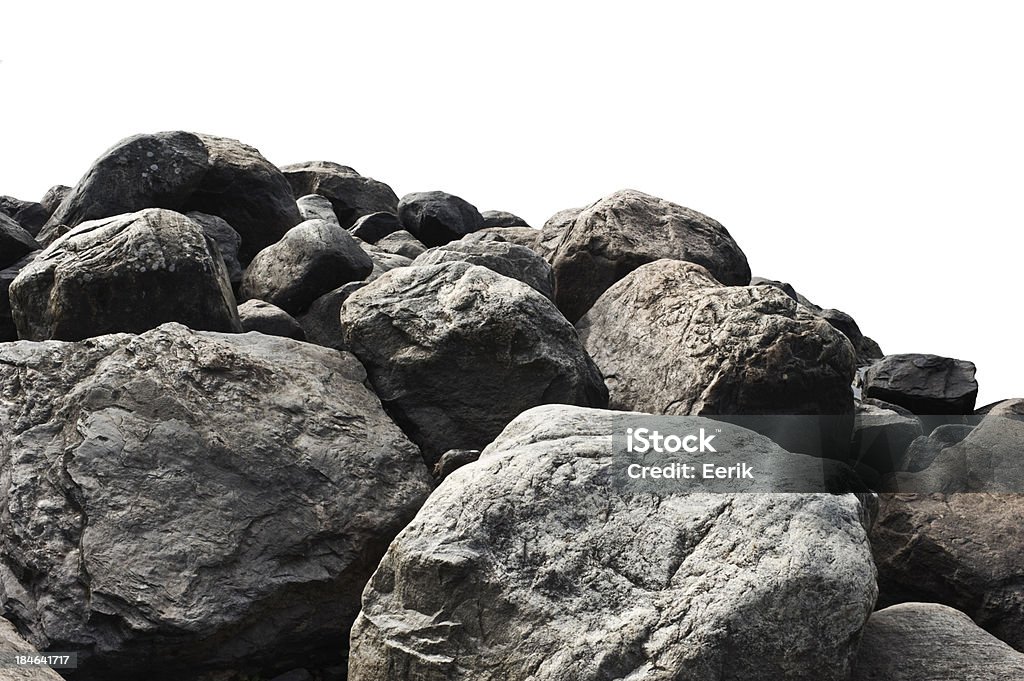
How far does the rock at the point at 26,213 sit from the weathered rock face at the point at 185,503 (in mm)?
9060

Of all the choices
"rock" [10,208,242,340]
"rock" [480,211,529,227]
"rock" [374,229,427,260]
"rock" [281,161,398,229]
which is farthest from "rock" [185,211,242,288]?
"rock" [480,211,529,227]

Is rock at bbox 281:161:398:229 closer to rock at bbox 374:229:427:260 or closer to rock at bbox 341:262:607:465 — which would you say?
rock at bbox 374:229:427:260

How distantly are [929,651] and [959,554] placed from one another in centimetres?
153

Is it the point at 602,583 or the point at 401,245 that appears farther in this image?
the point at 401,245

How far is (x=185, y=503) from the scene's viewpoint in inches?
283

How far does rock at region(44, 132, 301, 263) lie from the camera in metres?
12.3

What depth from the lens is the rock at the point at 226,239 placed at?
12648mm

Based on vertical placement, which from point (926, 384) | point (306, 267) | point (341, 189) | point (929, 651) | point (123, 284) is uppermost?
point (341, 189)

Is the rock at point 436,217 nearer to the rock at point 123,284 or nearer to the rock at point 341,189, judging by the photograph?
the rock at point 341,189

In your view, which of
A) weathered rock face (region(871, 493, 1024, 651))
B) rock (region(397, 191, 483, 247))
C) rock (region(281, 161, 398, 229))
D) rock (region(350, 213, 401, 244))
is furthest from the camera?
rock (region(281, 161, 398, 229))

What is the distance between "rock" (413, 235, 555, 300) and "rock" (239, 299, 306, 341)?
4.36 ft

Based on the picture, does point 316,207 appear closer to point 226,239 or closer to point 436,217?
point 436,217

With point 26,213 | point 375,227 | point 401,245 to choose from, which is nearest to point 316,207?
point 375,227

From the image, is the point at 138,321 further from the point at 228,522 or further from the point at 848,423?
the point at 848,423
